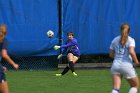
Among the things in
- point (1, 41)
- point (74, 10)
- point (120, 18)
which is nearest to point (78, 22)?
point (74, 10)

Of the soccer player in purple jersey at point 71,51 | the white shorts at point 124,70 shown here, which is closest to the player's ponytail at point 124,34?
the white shorts at point 124,70

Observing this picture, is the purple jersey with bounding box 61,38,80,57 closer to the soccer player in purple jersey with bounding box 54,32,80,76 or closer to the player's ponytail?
the soccer player in purple jersey with bounding box 54,32,80,76

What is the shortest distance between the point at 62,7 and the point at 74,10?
0.50 metres

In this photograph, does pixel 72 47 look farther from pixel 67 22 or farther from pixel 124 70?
pixel 124 70

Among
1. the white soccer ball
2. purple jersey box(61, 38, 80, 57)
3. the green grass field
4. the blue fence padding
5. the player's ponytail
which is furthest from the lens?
the blue fence padding

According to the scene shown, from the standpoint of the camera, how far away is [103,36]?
20.9 meters

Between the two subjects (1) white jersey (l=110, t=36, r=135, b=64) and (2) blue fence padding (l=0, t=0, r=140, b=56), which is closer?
(1) white jersey (l=110, t=36, r=135, b=64)

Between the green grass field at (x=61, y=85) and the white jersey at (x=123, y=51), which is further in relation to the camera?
the green grass field at (x=61, y=85)

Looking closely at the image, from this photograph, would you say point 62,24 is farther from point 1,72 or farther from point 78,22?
point 1,72

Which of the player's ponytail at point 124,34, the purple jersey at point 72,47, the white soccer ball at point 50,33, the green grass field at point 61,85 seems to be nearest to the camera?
the player's ponytail at point 124,34

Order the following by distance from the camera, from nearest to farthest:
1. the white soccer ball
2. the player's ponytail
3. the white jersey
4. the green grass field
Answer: the player's ponytail
the white jersey
the green grass field
the white soccer ball

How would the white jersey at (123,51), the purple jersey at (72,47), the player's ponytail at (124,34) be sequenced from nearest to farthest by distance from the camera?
the player's ponytail at (124,34), the white jersey at (123,51), the purple jersey at (72,47)

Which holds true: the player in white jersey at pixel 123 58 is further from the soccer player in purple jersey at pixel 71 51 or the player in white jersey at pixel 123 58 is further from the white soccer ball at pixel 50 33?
the white soccer ball at pixel 50 33

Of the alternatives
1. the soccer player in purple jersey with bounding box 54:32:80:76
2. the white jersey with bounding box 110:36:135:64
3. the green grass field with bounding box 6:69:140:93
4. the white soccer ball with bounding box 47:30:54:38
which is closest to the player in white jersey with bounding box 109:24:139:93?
the white jersey with bounding box 110:36:135:64
